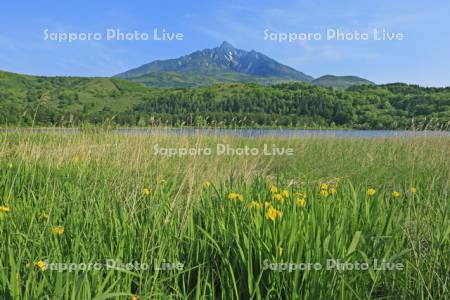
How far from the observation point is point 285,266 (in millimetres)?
1820

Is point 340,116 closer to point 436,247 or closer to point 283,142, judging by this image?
point 283,142

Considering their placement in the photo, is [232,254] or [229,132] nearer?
[232,254]

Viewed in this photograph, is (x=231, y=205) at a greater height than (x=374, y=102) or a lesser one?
lesser

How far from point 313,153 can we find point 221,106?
67.6 meters

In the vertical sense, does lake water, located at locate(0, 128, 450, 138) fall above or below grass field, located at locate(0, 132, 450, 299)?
above

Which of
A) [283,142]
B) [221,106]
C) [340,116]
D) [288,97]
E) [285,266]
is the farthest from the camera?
[288,97]

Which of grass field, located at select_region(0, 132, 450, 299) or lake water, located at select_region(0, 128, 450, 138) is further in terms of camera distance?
lake water, located at select_region(0, 128, 450, 138)

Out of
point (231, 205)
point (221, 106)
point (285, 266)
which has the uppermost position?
point (221, 106)

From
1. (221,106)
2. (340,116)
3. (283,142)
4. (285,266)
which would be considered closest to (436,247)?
(285,266)

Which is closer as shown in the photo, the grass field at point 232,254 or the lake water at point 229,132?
the grass field at point 232,254

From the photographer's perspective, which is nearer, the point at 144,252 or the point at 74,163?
the point at 144,252

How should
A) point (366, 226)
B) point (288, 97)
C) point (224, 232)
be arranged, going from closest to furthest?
1. point (224, 232)
2. point (366, 226)
3. point (288, 97)

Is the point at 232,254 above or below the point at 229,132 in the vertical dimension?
below

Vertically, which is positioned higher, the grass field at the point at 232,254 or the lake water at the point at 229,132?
the lake water at the point at 229,132
